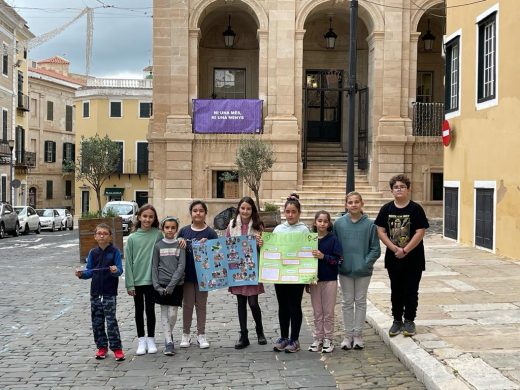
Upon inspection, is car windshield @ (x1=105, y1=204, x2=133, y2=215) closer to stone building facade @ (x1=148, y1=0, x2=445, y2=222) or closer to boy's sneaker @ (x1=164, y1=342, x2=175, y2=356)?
stone building facade @ (x1=148, y1=0, x2=445, y2=222)

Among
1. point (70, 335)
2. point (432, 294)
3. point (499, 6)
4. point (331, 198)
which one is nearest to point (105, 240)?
point (70, 335)

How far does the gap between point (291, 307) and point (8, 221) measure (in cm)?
2477

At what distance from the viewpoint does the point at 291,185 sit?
25.5m

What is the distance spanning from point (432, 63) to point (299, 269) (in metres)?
23.8

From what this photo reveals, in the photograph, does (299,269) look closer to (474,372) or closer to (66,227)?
(474,372)

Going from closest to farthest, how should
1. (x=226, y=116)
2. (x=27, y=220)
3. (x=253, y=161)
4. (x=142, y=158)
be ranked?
1. (x=253, y=161)
2. (x=226, y=116)
3. (x=27, y=220)
4. (x=142, y=158)

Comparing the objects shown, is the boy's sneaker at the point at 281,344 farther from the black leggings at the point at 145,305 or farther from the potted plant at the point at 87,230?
the potted plant at the point at 87,230

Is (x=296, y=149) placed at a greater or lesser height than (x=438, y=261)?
greater

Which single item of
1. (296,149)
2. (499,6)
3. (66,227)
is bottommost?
(66,227)

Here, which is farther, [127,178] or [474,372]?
[127,178]

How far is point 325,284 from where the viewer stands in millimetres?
7262

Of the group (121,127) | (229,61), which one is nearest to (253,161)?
(229,61)

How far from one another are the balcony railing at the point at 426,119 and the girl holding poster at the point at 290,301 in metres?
19.7

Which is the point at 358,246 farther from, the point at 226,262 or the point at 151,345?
the point at 151,345
